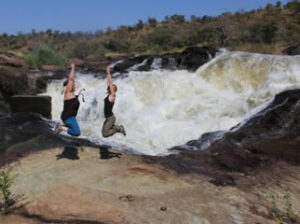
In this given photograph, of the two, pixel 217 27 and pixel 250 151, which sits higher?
pixel 217 27

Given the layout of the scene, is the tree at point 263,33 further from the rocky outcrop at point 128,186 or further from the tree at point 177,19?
the rocky outcrop at point 128,186

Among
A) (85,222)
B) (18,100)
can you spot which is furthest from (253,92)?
(85,222)

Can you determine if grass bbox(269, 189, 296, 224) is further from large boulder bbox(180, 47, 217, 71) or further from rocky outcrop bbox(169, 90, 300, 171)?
large boulder bbox(180, 47, 217, 71)

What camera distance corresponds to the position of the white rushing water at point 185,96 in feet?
41.7

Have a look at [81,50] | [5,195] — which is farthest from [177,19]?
[5,195]

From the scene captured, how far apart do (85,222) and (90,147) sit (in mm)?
3436

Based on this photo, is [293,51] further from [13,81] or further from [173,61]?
[13,81]

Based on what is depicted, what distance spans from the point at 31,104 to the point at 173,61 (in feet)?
25.6

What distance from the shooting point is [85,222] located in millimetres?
5008

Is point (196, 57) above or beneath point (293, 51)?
beneath

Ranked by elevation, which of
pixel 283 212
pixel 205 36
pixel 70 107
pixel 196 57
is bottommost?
pixel 283 212

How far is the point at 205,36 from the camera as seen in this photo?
114 feet

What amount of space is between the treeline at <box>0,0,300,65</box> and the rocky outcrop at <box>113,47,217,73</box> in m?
5.65

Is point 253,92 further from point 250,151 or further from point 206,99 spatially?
point 250,151
